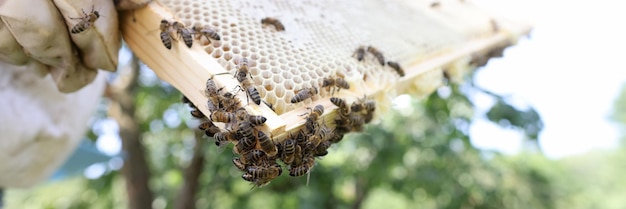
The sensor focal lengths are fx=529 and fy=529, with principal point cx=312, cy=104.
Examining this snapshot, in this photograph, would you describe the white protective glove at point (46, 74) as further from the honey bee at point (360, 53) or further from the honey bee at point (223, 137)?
the honey bee at point (360, 53)

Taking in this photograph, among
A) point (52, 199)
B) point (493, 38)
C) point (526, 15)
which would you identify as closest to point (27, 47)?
point (493, 38)

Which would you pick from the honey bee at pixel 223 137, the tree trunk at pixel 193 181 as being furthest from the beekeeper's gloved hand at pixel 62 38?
the tree trunk at pixel 193 181

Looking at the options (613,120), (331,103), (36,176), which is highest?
(331,103)

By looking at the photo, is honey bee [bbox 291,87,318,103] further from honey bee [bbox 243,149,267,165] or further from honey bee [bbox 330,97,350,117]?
honey bee [bbox 243,149,267,165]

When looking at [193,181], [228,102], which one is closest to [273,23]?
[228,102]

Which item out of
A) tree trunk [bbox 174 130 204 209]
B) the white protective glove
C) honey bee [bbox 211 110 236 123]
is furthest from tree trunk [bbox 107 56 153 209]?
honey bee [bbox 211 110 236 123]

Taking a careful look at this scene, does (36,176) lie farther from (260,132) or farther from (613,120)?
(613,120)

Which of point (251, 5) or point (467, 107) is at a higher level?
point (251, 5)
